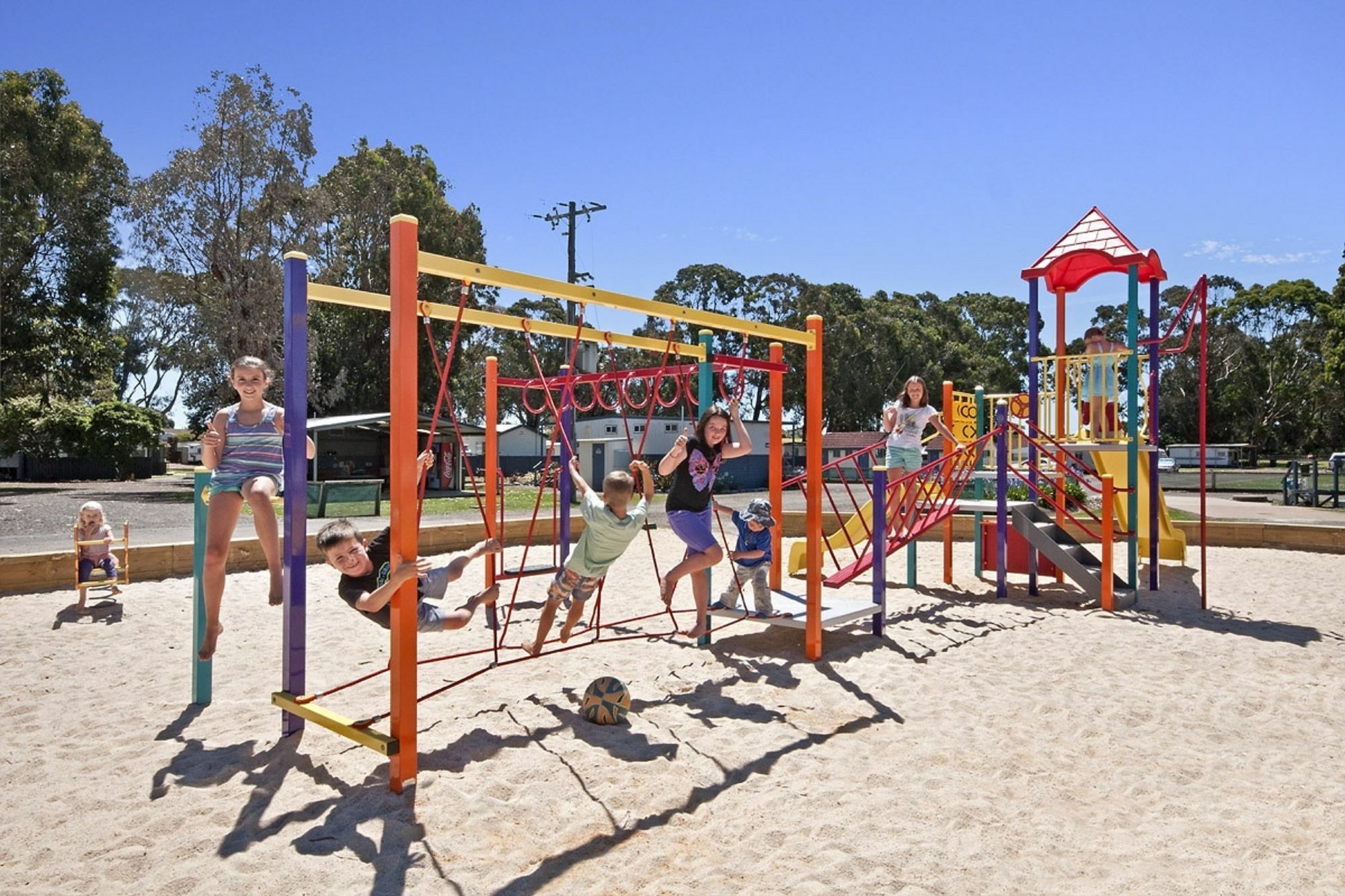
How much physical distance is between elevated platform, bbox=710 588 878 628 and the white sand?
0.26 meters

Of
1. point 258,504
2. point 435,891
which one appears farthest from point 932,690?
point 258,504

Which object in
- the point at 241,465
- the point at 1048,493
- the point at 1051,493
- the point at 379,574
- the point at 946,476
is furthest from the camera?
the point at 1051,493

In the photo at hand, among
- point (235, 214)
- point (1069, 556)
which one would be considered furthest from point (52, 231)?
point (1069, 556)

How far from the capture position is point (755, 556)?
19.4 feet

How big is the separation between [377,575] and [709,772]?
186 centimetres

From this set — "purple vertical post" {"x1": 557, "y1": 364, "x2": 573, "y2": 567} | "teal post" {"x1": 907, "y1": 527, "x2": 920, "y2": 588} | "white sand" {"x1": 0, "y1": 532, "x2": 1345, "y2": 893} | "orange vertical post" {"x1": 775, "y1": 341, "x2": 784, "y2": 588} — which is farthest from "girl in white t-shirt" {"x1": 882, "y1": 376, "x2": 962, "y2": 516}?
"purple vertical post" {"x1": 557, "y1": 364, "x2": 573, "y2": 567}

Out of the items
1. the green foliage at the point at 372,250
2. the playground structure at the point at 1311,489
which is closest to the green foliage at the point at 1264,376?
the playground structure at the point at 1311,489

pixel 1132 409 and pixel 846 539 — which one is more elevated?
pixel 1132 409

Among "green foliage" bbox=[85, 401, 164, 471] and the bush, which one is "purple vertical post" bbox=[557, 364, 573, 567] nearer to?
the bush

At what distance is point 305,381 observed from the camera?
4.30m

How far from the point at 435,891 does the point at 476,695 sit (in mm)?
2186

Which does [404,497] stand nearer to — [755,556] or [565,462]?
[755,556]

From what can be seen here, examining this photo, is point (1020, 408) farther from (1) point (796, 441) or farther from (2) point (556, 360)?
(2) point (556, 360)

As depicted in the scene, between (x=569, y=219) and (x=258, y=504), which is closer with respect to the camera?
(x=258, y=504)
